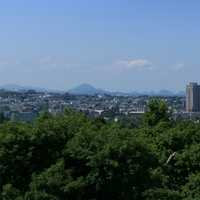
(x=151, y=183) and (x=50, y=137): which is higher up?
(x=50, y=137)

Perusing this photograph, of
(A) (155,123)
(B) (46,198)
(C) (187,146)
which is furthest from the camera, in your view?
(A) (155,123)

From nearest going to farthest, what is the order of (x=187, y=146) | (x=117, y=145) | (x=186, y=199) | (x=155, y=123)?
1. (x=117, y=145)
2. (x=186, y=199)
3. (x=187, y=146)
4. (x=155, y=123)

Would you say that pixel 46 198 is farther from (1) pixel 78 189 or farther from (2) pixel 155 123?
(2) pixel 155 123

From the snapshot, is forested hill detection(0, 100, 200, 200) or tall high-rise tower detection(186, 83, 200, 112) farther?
tall high-rise tower detection(186, 83, 200, 112)

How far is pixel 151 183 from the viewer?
22.0 m

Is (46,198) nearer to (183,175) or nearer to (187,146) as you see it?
(183,175)

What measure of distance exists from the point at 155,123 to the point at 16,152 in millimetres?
22243

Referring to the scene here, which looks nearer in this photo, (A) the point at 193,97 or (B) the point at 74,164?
(B) the point at 74,164

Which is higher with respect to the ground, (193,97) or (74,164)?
(74,164)

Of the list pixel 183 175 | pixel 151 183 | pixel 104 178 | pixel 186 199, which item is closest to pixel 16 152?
pixel 104 178

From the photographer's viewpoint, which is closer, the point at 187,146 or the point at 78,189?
the point at 78,189

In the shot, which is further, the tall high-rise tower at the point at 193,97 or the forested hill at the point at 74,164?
the tall high-rise tower at the point at 193,97

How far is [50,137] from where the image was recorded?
22.6 m

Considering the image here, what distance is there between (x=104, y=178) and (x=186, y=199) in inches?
229
